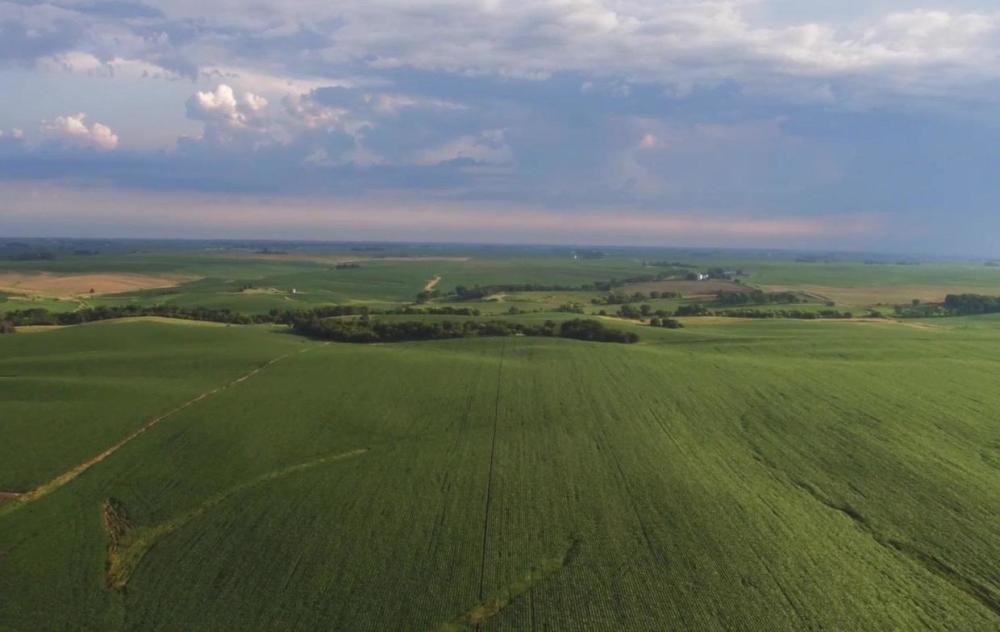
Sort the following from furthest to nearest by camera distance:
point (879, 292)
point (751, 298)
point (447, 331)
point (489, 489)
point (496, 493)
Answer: point (879, 292) < point (751, 298) < point (447, 331) < point (489, 489) < point (496, 493)

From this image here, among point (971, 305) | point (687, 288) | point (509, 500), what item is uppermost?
point (687, 288)

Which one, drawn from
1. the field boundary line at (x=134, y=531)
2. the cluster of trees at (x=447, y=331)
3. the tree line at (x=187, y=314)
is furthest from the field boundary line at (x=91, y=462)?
the tree line at (x=187, y=314)

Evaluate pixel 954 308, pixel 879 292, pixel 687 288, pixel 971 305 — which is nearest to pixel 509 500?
pixel 971 305

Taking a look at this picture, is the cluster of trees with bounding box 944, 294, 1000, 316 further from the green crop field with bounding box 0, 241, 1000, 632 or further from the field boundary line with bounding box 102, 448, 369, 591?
the field boundary line with bounding box 102, 448, 369, 591

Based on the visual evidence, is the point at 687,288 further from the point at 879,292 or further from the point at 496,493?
the point at 496,493

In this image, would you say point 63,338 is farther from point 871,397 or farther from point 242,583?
point 871,397

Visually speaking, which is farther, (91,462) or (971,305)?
(971,305)

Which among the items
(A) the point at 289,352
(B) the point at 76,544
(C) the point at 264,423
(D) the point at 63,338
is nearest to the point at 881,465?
(C) the point at 264,423
